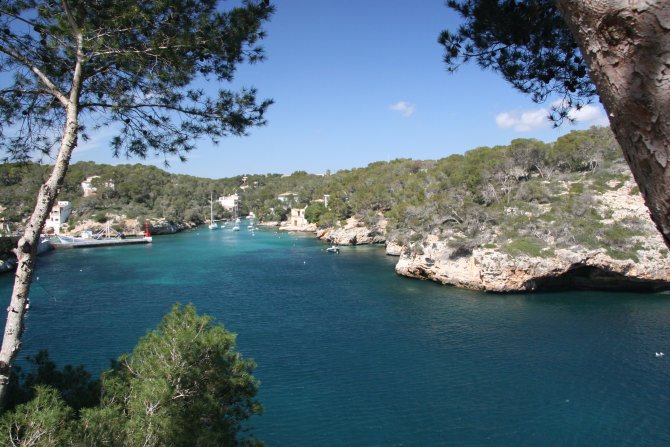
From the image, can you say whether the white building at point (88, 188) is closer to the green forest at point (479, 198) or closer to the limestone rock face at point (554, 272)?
the green forest at point (479, 198)

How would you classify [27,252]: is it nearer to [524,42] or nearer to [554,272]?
[524,42]

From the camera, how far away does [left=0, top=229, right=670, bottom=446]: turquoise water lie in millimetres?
11992

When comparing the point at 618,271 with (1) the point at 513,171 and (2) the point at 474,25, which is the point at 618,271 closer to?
(1) the point at 513,171

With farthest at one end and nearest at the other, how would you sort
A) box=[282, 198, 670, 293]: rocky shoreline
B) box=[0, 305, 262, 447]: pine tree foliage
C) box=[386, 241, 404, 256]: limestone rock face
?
box=[386, 241, 404, 256]: limestone rock face < box=[282, 198, 670, 293]: rocky shoreline < box=[0, 305, 262, 447]: pine tree foliage

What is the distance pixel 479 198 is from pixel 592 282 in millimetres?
10194

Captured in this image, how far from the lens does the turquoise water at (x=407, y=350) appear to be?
11992 mm

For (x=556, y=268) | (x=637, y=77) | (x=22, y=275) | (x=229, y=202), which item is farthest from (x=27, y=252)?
(x=229, y=202)

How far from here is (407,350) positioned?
17031 mm

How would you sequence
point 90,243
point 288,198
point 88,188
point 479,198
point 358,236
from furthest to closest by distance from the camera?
point 288,198, point 88,188, point 358,236, point 90,243, point 479,198

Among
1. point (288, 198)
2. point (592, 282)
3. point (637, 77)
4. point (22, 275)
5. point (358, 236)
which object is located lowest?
point (592, 282)

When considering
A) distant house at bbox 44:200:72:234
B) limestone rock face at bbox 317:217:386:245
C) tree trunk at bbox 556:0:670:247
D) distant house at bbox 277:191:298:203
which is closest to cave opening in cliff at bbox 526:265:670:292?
limestone rock face at bbox 317:217:386:245

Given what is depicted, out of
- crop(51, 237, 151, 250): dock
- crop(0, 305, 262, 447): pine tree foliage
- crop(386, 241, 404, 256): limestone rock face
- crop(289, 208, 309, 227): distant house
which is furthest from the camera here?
crop(289, 208, 309, 227): distant house

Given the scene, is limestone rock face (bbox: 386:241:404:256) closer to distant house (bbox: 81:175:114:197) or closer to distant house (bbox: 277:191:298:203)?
distant house (bbox: 277:191:298:203)

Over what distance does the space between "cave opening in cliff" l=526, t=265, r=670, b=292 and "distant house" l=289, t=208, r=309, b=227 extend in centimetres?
4856
